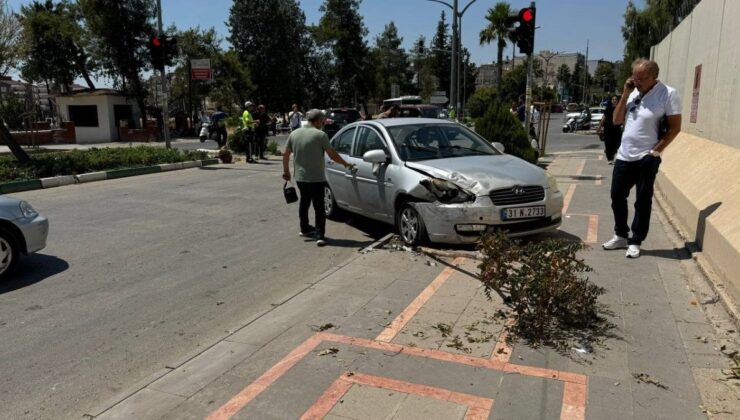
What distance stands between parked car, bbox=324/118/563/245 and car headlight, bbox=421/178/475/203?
11mm

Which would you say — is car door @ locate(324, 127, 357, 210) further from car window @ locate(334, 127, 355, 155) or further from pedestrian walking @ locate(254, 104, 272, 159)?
pedestrian walking @ locate(254, 104, 272, 159)

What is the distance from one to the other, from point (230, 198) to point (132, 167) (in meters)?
5.74

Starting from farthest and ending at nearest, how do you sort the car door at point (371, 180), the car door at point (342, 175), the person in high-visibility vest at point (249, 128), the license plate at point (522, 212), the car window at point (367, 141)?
the person in high-visibility vest at point (249, 128), the car door at point (342, 175), the car window at point (367, 141), the car door at point (371, 180), the license plate at point (522, 212)

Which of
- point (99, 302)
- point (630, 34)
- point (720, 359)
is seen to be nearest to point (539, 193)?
point (720, 359)

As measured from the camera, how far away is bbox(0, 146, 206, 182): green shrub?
44.0 ft

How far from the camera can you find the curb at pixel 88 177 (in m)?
12.4

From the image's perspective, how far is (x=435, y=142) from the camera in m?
7.69

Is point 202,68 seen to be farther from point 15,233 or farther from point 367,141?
point 15,233

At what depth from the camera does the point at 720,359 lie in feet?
12.0

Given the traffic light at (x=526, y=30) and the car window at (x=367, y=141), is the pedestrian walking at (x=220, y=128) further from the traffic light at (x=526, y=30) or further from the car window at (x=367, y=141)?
the car window at (x=367, y=141)

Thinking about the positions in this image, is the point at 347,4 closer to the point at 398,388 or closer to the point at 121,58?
the point at 121,58

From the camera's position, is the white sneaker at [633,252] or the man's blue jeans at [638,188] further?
the white sneaker at [633,252]

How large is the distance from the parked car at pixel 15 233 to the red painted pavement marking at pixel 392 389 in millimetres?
4436

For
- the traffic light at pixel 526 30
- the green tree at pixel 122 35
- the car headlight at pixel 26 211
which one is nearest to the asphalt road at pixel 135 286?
the car headlight at pixel 26 211
